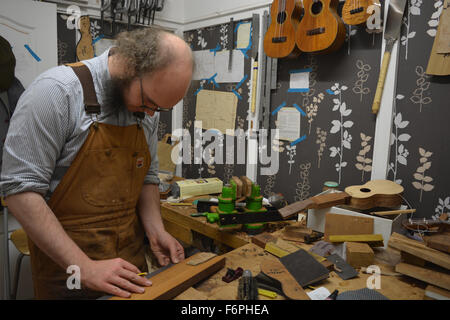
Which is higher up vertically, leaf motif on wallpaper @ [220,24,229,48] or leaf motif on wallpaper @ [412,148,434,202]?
leaf motif on wallpaper @ [220,24,229,48]

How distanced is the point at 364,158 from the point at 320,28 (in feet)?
2.68

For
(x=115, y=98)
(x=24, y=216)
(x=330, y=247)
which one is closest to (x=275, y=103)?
(x=330, y=247)

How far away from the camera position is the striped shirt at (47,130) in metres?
0.99

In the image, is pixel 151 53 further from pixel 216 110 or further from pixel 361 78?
pixel 216 110

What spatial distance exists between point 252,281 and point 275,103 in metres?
1.57

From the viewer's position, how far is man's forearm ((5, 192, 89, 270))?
100cm

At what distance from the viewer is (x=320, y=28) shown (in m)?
1.85

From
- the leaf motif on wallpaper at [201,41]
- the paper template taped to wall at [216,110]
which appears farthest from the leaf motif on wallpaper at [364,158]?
the leaf motif on wallpaper at [201,41]

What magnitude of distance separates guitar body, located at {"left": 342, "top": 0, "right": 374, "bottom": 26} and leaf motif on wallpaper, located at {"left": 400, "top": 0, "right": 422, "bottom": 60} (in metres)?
0.19

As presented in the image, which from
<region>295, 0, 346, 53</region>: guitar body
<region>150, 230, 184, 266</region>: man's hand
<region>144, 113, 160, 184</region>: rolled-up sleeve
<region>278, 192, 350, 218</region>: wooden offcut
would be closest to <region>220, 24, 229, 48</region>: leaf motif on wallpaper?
<region>295, 0, 346, 53</region>: guitar body

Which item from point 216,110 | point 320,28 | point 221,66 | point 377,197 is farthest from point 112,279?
point 221,66

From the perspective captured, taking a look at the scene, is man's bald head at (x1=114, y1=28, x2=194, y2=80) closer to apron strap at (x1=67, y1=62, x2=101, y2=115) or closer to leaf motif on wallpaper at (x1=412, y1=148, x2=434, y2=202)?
apron strap at (x1=67, y1=62, x2=101, y2=115)

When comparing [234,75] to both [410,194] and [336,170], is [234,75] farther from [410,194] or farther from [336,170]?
[410,194]

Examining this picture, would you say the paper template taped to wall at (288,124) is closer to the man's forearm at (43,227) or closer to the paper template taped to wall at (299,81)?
the paper template taped to wall at (299,81)
